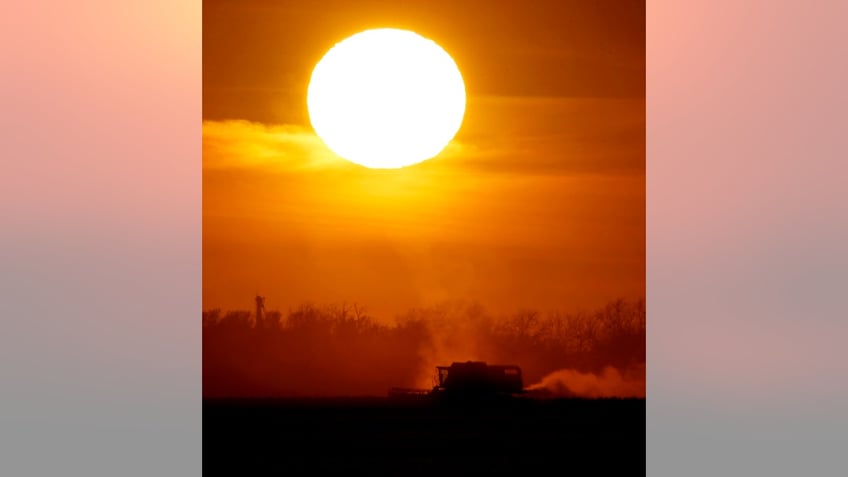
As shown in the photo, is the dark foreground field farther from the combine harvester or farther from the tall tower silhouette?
the tall tower silhouette

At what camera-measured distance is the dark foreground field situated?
3906mm

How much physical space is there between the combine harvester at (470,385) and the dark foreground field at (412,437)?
0.03 m

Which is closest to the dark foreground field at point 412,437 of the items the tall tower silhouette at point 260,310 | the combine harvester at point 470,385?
the combine harvester at point 470,385

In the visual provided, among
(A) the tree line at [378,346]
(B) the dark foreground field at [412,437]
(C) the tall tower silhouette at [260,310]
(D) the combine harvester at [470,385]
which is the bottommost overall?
(B) the dark foreground field at [412,437]

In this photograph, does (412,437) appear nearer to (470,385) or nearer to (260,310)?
(470,385)

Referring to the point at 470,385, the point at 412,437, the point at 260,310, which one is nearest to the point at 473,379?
the point at 470,385

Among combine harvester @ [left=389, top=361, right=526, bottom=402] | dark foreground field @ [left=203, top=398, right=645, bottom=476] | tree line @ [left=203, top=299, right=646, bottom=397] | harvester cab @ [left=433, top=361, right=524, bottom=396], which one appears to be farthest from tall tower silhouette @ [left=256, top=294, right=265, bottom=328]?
harvester cab @ [left=433, top=361, right=524, bottom=396]

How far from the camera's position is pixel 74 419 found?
13.2 ft

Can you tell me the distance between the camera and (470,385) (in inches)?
155

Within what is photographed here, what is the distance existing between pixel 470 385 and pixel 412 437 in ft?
0.92

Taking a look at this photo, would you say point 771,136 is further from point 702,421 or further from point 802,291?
point 702,421

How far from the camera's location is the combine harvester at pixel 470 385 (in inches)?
155

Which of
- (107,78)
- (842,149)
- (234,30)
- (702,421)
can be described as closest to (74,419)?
(107,78)

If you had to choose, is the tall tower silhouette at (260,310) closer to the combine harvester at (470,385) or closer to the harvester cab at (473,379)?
the combine harvester at (470,385)
